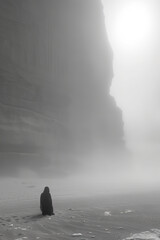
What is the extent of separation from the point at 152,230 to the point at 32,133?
120ft

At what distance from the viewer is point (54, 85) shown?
59.2 meters

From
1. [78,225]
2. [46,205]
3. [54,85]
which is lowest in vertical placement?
[78,225]

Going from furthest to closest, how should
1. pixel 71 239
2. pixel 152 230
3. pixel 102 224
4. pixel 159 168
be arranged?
pixel 159 168
pixel 102 224
pixel 152 230
pixel 71 239

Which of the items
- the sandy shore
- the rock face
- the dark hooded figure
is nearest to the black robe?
the dark hooded figure

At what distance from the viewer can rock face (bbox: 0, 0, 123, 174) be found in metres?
47.1

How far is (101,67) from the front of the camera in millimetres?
80938

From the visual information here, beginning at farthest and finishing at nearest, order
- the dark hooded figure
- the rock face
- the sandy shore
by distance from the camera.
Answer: the rock face → the dark hooded figure → the sandy shore

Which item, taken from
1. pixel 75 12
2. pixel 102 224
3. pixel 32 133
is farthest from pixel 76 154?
pixel 102 224

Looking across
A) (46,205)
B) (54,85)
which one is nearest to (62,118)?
(54,85)

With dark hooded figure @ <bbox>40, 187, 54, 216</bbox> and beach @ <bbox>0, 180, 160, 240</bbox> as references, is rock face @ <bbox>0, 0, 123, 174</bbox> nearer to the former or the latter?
dark hooded figure @ <bbox>40, 187, 54, 216</bbox>

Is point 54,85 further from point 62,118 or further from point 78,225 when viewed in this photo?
point 78,225

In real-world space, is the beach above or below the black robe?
below

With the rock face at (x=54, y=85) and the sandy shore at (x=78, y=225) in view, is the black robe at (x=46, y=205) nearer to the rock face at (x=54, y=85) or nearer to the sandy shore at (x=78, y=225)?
the sandy shore at (x=78, y=225)

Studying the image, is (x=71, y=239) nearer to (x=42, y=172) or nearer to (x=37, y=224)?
(x=37, y=224)
